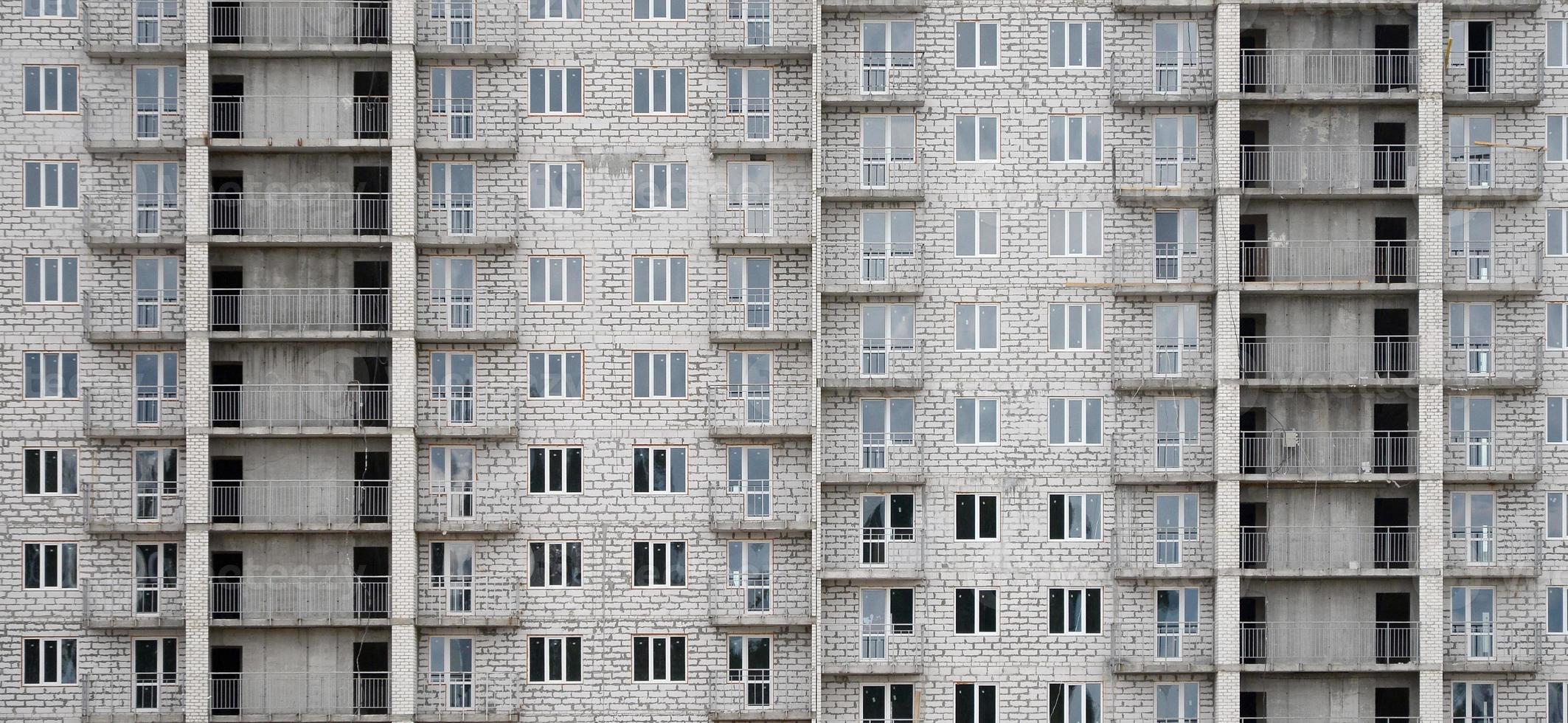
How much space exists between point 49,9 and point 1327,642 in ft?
144

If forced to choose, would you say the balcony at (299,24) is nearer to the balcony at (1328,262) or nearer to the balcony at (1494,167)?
the balcony at (1328,262)

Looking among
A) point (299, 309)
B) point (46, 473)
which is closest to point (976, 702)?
point (299, 309)

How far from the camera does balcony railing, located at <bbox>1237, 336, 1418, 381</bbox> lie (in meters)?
52.5

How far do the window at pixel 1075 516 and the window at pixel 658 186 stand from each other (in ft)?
48.5

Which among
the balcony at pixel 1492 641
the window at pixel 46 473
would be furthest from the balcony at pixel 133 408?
the balcony at pixel 1492 641

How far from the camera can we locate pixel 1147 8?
52594 millimetres

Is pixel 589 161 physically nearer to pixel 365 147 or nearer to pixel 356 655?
pixel 365 147

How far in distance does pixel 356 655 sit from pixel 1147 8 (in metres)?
31.3

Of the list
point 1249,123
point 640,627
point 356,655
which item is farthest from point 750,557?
point 1249,123

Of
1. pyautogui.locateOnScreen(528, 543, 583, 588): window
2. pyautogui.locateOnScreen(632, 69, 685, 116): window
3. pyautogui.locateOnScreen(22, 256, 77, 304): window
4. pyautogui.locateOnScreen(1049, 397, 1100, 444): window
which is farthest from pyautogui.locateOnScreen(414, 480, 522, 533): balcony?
pyautogui.locateOnScreen(1049, 397, 1100, 444): window

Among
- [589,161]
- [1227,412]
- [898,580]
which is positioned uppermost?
[589,161]

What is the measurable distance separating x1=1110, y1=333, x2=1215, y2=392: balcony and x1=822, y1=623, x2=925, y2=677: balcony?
1000cm

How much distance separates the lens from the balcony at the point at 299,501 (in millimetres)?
51531

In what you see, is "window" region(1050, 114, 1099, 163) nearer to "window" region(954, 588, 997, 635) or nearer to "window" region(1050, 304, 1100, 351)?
"window" region(1050, 304, 1100, 351)
